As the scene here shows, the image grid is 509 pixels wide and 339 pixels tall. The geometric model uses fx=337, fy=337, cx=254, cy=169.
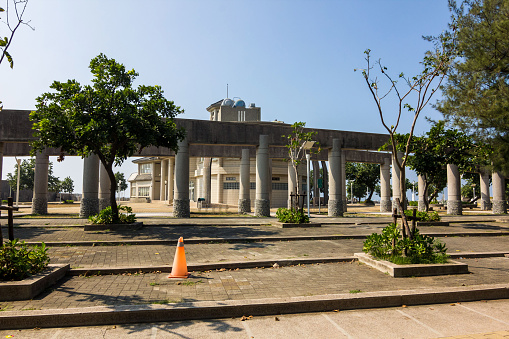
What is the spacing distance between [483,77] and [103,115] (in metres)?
15.0

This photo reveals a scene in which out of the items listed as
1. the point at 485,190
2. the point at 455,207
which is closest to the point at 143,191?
the point at 455,207

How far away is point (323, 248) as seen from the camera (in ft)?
34.7

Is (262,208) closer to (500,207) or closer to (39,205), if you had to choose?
(39,205)

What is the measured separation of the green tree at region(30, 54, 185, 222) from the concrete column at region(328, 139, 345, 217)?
13.8 metres

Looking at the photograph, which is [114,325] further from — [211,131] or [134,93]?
[211,131]

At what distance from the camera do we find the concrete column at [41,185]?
24.9m

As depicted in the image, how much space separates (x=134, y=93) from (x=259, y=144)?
11.0m

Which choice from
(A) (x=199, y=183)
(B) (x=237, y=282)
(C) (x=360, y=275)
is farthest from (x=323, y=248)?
(A) (x=199, y=183)

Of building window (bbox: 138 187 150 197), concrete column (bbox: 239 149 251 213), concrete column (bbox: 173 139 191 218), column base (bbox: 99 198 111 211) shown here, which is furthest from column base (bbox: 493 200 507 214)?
building window (bbox: 138 187 150 197)

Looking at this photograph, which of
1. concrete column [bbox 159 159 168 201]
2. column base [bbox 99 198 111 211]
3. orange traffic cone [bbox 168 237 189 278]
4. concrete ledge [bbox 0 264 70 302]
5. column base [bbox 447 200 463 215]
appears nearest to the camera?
concrete ledge [bbox 0 264 70 302]

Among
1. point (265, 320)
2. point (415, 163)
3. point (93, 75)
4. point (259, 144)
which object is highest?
point (93, 75)

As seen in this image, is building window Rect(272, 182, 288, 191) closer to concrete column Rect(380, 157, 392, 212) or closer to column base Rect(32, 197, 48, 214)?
concrete column Rect(380, 157, 392, 212)

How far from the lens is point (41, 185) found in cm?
2550

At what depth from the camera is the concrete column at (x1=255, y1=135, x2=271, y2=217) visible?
74.5ft
